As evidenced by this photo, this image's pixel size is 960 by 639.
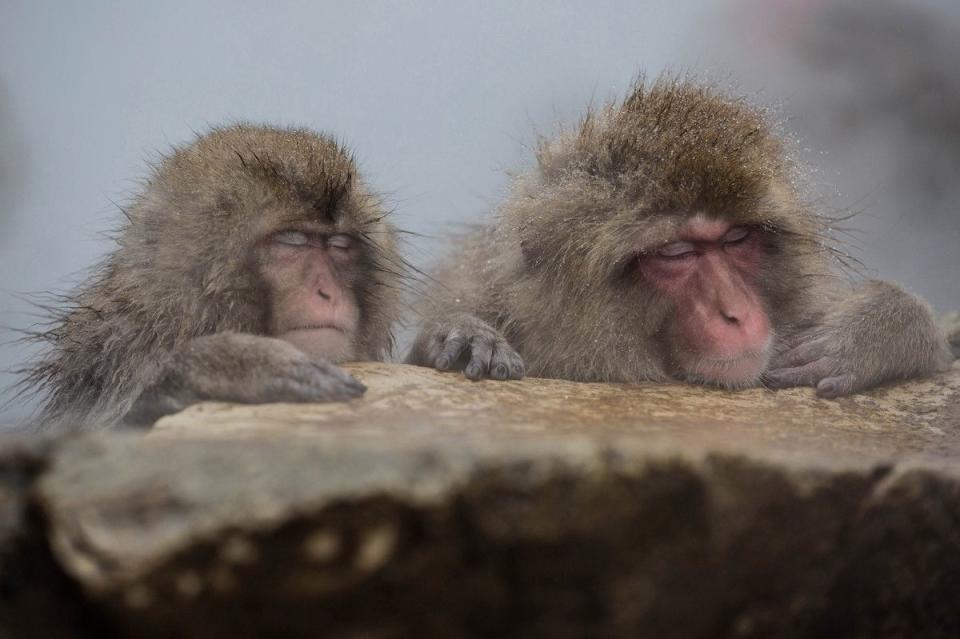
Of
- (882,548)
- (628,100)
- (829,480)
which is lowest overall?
(882,548)

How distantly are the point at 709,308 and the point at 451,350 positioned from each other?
0.72m

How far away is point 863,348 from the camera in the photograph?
2777 millimetres

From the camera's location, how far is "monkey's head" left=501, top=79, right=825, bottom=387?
2.69m

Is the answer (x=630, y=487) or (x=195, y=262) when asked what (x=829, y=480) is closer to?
(x=630, y=487)

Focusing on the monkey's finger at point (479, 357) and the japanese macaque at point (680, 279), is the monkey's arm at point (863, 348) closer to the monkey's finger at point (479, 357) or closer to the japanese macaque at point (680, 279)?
the japanese macaque at point (680, 279)

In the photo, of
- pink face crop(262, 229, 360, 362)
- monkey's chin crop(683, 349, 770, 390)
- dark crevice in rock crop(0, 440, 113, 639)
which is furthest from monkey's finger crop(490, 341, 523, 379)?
dark crevice in rock crop(0, 440, 113, 639)

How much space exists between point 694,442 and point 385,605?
45 cm

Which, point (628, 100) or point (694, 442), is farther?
point (628, 100)

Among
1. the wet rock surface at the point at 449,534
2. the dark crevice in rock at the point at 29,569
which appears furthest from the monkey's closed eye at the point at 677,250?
the dark crevice in rock at the point at 29,569

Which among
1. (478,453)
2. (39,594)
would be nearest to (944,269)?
(478,453)

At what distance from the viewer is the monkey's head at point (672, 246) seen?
106 inches

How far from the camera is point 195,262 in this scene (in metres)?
2.57

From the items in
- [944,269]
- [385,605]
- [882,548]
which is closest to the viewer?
[385,605]

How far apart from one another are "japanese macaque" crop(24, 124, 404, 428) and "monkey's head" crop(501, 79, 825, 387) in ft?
1.99
